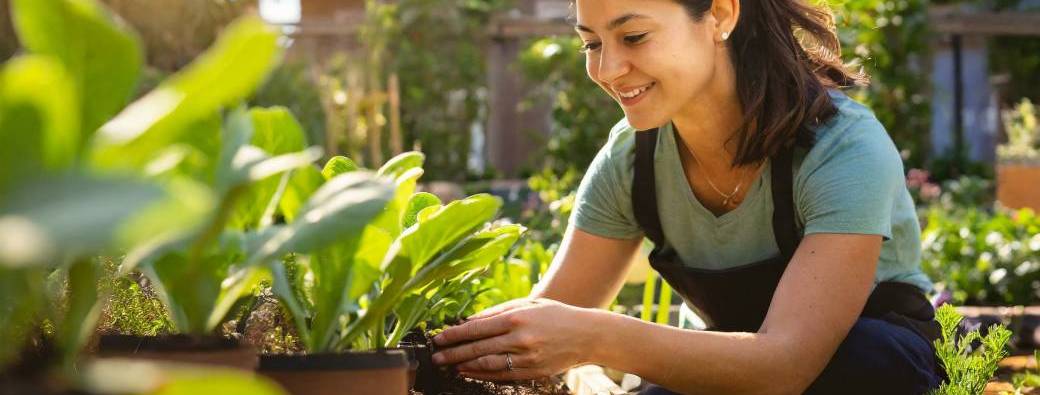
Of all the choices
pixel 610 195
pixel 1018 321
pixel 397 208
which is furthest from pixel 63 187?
pixel 1018 321

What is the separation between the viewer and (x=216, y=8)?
8000 mm

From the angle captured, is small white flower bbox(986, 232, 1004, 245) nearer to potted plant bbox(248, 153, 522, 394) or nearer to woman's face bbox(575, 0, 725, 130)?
woman's face bbox(575, 0, 725, 130)

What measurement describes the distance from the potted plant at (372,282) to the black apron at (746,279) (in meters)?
0.83

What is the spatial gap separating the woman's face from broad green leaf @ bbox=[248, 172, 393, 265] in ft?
3.82

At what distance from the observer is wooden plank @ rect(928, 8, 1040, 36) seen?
1227cm

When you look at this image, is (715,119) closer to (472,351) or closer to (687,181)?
(687,181)

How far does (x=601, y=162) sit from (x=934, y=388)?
678mm

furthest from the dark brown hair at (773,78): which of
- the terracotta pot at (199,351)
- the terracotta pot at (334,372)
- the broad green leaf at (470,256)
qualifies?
the terracotta pot at (199,351)

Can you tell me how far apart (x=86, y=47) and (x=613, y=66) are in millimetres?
1326

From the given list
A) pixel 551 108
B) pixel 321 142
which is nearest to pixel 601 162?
pixel 321 142

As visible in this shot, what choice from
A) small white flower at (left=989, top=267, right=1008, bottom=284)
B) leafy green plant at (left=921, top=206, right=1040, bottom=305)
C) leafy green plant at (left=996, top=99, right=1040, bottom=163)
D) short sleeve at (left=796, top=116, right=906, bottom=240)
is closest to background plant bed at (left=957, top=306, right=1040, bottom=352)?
leafy green plant at (left=921, top=206, right=1040, bottom=305)

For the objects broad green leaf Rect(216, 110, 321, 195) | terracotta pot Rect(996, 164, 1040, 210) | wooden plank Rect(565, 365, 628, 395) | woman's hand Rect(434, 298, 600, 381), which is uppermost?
broad green leaf Rect(216, 110, 321, 195)

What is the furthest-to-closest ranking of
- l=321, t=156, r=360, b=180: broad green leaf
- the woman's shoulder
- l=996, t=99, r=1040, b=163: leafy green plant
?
l=996, t=99, r=1040, b=163: leafy green plant → the woman's shoulder → l=321, t=156, r=360, b=180: broad green leaf

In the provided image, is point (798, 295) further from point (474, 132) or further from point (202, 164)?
point (474, 132)
